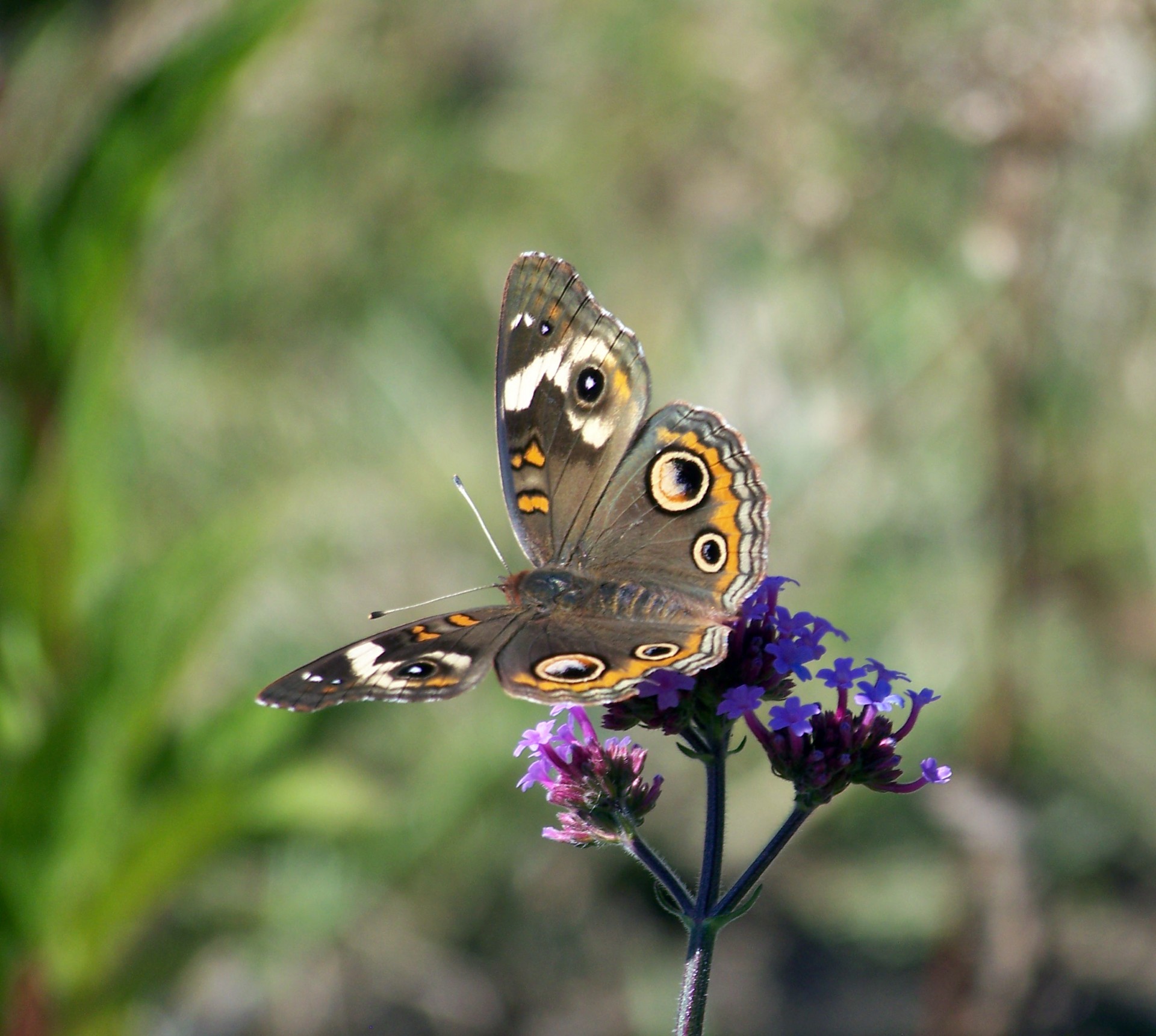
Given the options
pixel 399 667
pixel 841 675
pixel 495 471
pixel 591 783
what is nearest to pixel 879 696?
pixel 841 675

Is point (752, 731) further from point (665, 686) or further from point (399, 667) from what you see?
point (399, 667)

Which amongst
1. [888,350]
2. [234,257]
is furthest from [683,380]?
[234,257]

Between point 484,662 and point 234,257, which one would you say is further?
point 234,257

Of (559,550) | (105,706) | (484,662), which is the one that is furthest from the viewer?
(105,706)

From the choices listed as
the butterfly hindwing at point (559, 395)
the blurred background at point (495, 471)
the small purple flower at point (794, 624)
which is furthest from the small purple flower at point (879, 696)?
the blurred background at point (495, 471)

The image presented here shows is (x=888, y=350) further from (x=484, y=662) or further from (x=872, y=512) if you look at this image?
(x=484, y=662)

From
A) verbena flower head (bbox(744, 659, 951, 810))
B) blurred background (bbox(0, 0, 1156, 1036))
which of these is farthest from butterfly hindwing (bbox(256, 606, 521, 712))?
blurred background (bbox(0, 0, 1156, 1036))
